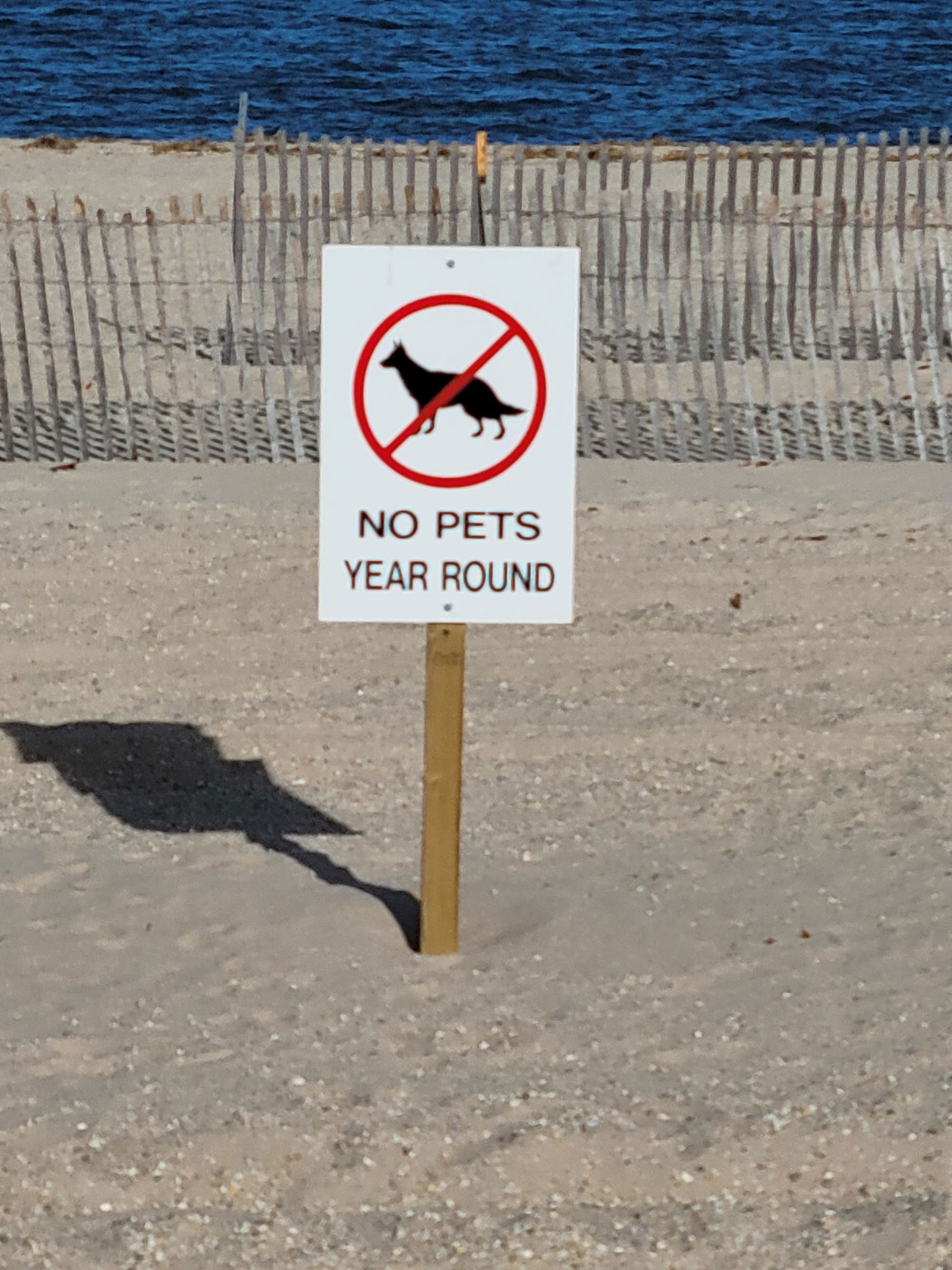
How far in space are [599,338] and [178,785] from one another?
466 cm

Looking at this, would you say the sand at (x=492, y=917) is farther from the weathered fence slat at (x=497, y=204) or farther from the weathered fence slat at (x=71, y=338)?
the weathered fence slat at (x=497, y=204)

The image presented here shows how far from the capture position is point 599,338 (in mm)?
9781

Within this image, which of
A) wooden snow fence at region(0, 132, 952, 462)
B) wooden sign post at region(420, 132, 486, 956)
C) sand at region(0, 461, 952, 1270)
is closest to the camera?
sand at region(0, 461, 952, 1270)

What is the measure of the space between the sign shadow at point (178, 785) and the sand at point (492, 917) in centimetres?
2

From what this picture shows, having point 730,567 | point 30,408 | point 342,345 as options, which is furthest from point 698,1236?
point 30,408

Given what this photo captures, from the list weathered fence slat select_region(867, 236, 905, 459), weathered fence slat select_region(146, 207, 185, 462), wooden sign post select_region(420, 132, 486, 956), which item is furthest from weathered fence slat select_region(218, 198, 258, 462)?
wooden sign post select_region(420, 132, 486, 956)

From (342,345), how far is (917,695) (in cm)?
301

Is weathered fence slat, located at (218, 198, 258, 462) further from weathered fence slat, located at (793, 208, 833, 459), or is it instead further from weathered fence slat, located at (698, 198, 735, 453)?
weathered fence slat, located at (793, 208, 833, 459)

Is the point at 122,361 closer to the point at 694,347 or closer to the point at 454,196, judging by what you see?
the point at 454,196

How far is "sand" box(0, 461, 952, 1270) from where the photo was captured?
11.9 feet

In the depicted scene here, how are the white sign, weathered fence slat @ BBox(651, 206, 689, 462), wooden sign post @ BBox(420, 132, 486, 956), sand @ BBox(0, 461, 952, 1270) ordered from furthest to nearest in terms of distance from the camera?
weathered fence slat @ BBox(651, 206, 689, 462) < wooden sign post @ BBox(420, 132, 486, 956) < the white sign < sand @ BBox(0, 461, 952, 1270)

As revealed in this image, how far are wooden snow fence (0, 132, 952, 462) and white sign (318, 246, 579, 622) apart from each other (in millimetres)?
5328

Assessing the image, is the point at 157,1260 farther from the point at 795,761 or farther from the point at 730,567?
the point at 730,567

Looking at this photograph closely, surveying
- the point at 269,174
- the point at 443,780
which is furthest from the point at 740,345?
the point at 269,174
